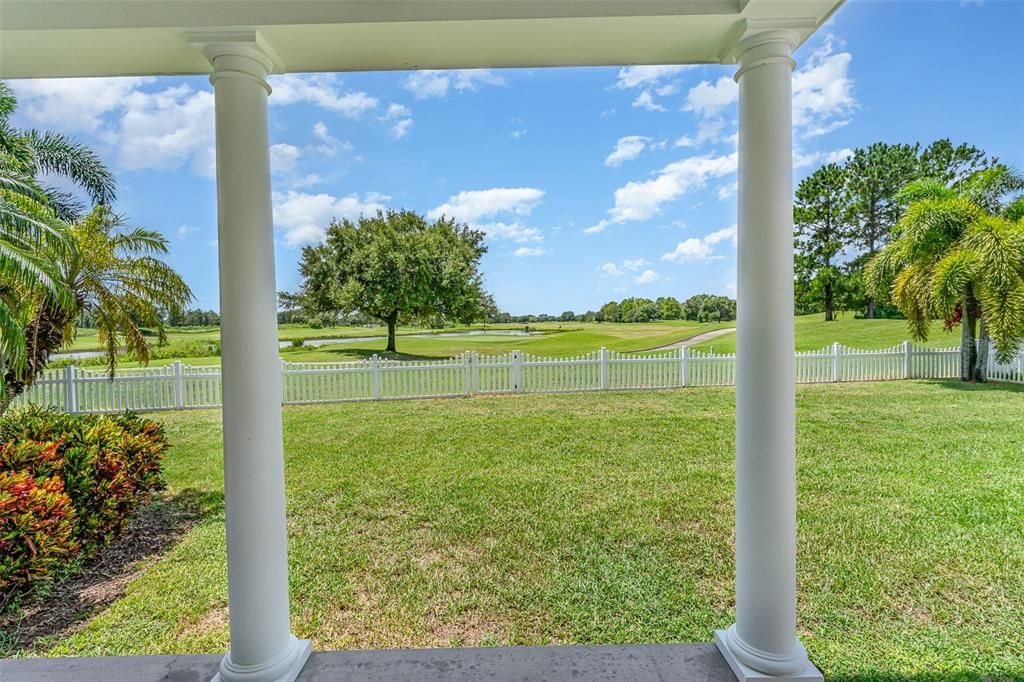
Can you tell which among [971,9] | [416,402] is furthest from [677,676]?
[971,9]

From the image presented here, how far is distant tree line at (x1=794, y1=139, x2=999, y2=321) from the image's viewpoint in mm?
10047

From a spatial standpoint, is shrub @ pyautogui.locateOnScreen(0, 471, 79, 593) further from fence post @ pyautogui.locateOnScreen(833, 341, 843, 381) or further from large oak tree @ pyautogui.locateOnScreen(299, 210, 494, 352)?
fence post @ pyautogui.locateOnScreen(833, 341, 843, 381)

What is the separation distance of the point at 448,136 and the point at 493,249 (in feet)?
6.64

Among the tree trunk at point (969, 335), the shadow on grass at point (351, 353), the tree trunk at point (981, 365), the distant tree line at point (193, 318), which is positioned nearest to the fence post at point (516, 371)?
the shadow on grass at point (351, 353)

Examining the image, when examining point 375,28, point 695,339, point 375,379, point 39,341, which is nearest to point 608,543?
point 375,28

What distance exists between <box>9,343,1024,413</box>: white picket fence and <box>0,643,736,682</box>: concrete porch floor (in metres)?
5.17

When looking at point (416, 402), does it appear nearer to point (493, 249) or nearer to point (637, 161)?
point (493, 249)

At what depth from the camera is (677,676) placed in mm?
1396

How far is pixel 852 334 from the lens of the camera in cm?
916

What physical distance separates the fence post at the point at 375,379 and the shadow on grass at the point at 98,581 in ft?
10.6

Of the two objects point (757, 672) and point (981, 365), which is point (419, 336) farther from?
point (981, 365)

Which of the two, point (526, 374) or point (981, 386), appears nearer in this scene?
point (981, 386)

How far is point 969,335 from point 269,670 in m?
9.57

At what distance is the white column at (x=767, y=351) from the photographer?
1.28 metres
